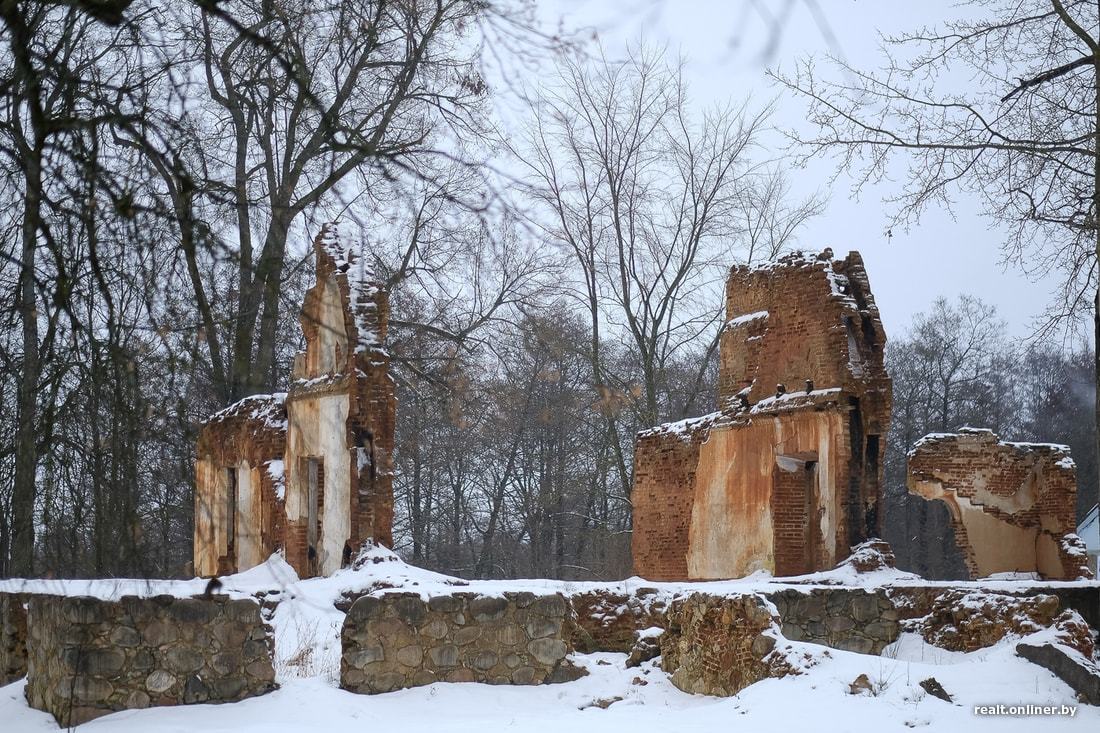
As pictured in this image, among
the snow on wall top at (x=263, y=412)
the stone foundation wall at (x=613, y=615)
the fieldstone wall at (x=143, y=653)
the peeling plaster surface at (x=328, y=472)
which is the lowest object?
the stone foundation wall at (x=613, y=615)

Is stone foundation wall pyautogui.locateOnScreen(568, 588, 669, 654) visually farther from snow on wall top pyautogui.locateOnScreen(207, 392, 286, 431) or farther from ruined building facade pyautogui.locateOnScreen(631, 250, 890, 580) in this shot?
snow on wall top pyautogui.locateOnScreen(207, 392, 286, 431)

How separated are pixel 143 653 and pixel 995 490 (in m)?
14.7

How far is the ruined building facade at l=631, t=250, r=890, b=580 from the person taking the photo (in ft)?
54.3

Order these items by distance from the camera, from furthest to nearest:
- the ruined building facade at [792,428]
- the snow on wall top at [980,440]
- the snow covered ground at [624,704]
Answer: the snow on wall top at [980,440]
the ruined building facade at [792,428]
the snow covered ground at [624,704]

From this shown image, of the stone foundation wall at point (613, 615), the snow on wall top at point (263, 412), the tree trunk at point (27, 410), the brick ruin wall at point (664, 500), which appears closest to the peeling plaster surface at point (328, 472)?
the snow on wall top at point (263, 412)

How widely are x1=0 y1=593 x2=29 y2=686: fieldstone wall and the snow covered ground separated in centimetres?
77

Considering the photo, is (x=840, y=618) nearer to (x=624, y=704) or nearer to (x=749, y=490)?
(x=624, y=704)

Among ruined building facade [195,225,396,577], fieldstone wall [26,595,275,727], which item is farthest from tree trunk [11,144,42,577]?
ruined building facade [195,225,396,577]

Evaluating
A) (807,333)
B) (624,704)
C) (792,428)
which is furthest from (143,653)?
(807,333)

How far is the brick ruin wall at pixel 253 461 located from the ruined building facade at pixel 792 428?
22.5ft

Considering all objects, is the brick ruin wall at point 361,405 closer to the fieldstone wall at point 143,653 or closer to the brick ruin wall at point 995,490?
the fieldstone wall at point 143,653

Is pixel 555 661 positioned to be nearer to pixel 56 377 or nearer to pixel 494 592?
pixel 494 592

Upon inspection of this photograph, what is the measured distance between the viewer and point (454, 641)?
11359mm

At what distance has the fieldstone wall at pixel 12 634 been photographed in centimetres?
1192
